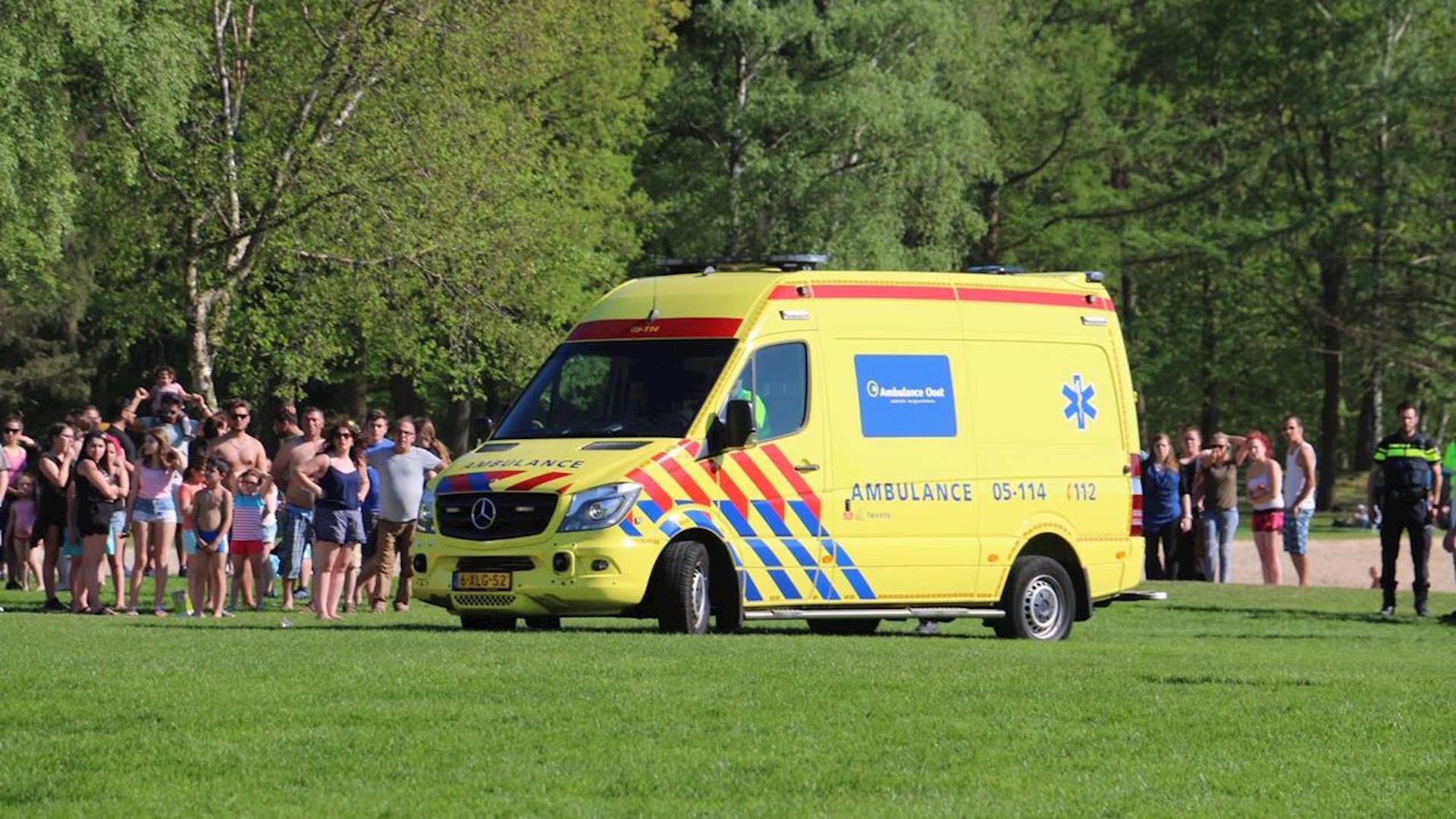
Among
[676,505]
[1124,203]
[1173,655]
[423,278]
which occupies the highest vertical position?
[1124,203]

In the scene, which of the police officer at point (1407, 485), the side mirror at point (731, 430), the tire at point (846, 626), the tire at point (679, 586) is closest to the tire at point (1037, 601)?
the tire at point (846, 626)

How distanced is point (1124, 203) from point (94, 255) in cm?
2879

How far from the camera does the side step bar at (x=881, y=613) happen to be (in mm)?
17922

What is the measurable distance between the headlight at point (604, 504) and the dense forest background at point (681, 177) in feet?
57.0

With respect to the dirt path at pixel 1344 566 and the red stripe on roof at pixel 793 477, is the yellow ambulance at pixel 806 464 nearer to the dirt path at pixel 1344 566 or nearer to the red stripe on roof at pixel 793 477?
the red stripe on roof at pixel 793 477

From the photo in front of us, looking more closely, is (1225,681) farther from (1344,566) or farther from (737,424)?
(1344,566)

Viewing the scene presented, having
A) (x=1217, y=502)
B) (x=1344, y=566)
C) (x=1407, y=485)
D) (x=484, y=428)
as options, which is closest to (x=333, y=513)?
(x=484, y=428)

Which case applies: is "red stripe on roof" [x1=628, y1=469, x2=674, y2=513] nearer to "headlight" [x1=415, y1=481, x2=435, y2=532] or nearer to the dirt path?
"headlight" [x1=415, y1=481, x2=435, y2=532]

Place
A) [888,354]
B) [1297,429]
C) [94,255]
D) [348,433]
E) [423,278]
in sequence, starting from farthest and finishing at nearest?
1. [94,255]
2. [423,278]
3. [1297,429]
4. [348,433]
5. [888,354]

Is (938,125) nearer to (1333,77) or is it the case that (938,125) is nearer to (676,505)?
(1333,77)

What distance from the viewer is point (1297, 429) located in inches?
1118

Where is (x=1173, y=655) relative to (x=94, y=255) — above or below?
below

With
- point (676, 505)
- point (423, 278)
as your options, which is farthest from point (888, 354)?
point (423, 278)

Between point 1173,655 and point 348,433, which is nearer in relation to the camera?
point 1173,655
